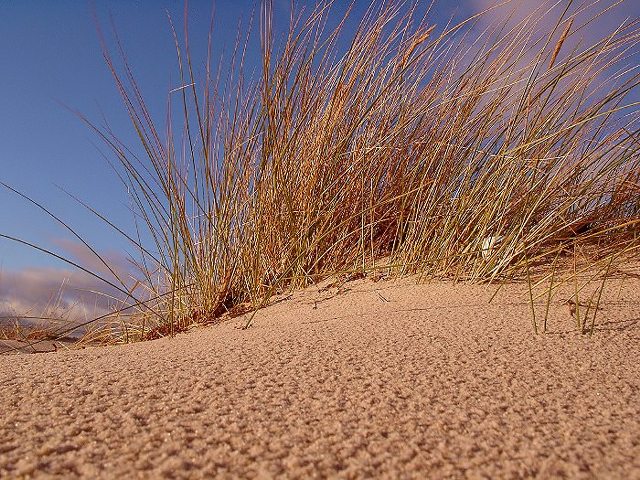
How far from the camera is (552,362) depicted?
37.7 inches

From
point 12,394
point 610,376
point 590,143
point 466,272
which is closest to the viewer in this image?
point 12,394

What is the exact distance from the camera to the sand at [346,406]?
54cm

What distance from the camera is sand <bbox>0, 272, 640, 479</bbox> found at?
1.77 feet

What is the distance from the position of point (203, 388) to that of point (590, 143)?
185 centimetres

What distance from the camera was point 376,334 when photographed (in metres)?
1.13

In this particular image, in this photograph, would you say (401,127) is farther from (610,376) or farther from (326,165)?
(610,376)

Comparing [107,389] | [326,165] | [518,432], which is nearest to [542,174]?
[326,165]

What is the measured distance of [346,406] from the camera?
0.70 metres

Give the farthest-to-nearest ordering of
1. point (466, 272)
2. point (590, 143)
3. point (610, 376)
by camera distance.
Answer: point (590, 143)
point (466, 272)
point (610, 376)

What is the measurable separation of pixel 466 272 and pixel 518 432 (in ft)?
3.95

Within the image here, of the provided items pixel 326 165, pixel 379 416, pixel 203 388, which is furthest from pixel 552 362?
pixel 326 165

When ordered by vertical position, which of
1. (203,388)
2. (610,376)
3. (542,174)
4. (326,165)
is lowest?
(610,376)

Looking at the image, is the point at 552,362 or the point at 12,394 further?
the point at 552,362

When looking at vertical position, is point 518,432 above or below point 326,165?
below
